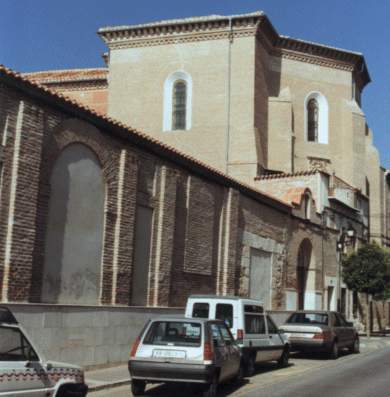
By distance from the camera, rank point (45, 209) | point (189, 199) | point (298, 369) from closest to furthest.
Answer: point (45, 209) < point (298, 369) < point (189, 199)

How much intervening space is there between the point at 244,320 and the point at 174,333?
3835mm

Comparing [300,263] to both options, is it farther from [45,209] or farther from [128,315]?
[45,209]

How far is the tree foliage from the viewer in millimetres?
31734

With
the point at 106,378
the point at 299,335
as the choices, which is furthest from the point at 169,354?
the point at 299,335

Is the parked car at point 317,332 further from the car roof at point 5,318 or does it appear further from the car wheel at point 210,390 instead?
the car roof at point 5,318

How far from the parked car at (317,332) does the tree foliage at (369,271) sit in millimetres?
10943

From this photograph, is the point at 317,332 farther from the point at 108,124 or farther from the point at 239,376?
the point at 108,124

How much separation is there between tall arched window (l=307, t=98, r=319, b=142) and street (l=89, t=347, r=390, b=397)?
2224cm

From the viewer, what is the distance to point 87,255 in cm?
1491

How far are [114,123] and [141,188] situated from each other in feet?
6.81

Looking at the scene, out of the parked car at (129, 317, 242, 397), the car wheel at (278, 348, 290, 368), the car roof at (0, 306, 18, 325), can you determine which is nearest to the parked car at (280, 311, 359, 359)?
the car wheel at (278, 348, 290, 368)

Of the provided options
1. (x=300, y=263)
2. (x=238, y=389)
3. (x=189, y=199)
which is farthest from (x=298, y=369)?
(x=300, y=263)

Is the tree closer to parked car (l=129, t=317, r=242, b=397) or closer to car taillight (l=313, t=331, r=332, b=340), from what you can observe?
car taillight (l=313, t=331, r=332, b=340)

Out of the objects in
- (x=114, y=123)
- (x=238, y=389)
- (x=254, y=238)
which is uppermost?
(x=114, y=123)
